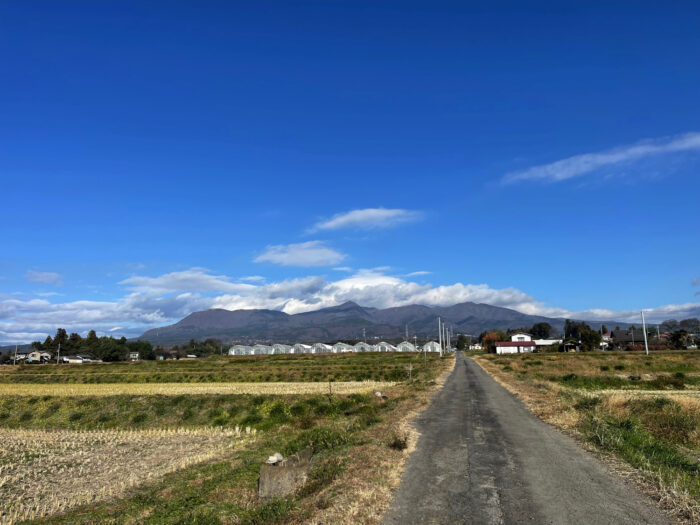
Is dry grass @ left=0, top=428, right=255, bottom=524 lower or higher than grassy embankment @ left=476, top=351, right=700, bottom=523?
lower

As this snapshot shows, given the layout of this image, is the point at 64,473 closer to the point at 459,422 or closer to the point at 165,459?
the point at 165,459

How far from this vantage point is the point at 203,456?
63.1 feet

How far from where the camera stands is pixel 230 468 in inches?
637

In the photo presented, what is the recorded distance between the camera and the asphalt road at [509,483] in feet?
29.7

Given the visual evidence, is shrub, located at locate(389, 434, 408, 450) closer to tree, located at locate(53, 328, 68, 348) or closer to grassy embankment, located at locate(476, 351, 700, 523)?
grassy embankment, located at locate(476, 351, 700, 523)

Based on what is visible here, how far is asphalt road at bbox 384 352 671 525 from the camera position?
9.05 metres

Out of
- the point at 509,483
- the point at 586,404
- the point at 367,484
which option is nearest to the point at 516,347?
the point at 586,404

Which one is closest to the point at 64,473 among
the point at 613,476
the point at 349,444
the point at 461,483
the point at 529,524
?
the point at 349,444

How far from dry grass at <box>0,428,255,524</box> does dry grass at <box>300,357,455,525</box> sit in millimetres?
7886

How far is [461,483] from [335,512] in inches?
141

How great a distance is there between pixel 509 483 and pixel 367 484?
3.54 meters

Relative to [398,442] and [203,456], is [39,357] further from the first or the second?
[398,442]

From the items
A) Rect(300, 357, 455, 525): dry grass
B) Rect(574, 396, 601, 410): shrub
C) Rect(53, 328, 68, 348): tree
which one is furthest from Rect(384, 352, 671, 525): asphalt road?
Rect(53, 328, 68, 348): tree

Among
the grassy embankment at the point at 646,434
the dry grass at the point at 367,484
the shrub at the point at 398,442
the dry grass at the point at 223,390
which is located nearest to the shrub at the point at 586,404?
the grassy embankment at the point at 646,434
